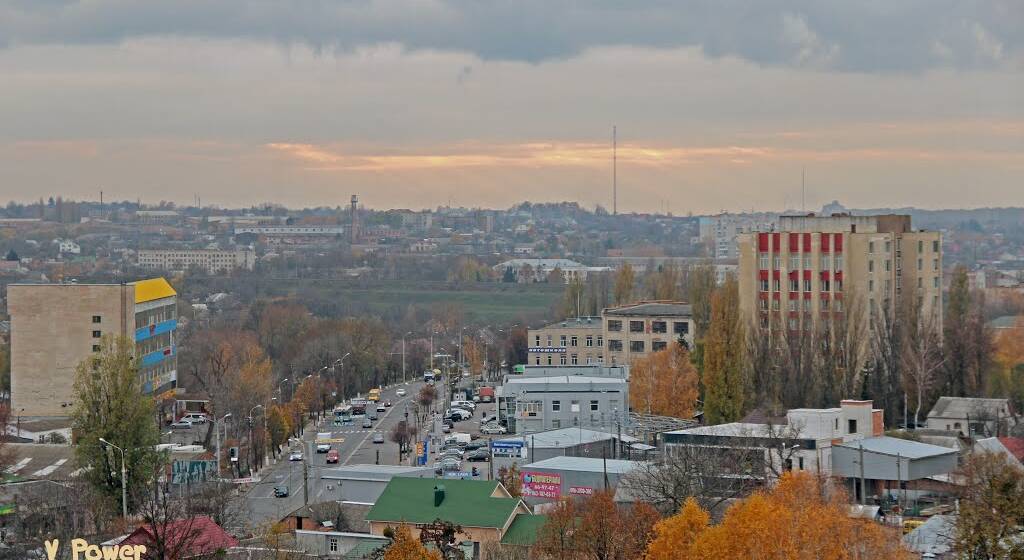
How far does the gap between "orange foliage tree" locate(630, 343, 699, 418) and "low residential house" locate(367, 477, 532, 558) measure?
1769 centimetres

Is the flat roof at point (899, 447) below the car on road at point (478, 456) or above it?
above

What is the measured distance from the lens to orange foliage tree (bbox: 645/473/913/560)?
21.7 meters

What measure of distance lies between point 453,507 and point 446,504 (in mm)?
267

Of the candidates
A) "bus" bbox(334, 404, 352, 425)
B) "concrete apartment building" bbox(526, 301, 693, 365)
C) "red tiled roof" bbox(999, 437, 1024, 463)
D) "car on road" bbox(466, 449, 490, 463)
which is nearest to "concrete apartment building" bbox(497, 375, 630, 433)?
"car on road" bbox(466, 449, 490, 463)

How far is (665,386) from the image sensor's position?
1865 inches

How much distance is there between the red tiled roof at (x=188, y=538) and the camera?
2309 cm

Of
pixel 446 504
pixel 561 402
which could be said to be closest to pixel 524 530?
pixel 446 504

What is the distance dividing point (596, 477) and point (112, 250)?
15426cm

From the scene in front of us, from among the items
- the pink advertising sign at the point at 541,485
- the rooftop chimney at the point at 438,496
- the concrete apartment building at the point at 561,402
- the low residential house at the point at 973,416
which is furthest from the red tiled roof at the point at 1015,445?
the rooftop chimney at the point at 438,496

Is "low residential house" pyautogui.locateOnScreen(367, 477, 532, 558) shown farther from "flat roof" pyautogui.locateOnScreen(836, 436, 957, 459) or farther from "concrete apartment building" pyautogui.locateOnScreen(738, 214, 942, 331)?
"concrete apartment building" pyautogui.locateOnScreen(738, 214, 942, 331)

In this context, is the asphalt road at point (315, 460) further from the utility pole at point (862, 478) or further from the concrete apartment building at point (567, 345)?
the utility pole at point (862, 478)

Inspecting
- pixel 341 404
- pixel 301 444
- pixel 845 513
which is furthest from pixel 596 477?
pixel 341 404

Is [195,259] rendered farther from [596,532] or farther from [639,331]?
[596,532]

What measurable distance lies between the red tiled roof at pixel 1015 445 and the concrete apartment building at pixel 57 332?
99.8 feet
